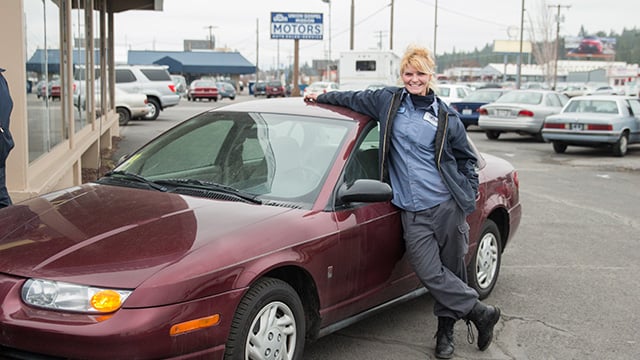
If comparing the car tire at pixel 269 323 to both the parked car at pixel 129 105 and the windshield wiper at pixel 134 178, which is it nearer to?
the windshield wiper at pixel 134 178

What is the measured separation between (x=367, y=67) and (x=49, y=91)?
92.3 feet

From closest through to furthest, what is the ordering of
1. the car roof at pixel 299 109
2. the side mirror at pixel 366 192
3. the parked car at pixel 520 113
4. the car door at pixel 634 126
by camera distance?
1. the side mirror at pixel 366 192
2. the car roof at pixel 299 109
3. the car door at pixel 634 126
4. the parked car at pixel 520 113

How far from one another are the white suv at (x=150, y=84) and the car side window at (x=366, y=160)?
19925 millimetres

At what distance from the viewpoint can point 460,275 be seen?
470 cm

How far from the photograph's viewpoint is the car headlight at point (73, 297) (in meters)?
3.12

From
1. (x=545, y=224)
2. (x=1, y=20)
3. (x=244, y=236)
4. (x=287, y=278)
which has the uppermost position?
(x=1, y=20)

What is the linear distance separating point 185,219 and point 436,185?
157 centimetres

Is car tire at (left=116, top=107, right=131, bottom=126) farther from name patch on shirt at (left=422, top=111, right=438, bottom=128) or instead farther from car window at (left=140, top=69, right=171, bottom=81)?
name patch on shirt at (left=422, top=111, right=438, bottom=128)

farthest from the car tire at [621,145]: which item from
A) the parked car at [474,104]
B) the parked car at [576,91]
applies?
the parked car at [576,91]

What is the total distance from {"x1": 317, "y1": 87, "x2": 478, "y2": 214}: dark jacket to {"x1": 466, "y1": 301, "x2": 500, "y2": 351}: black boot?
63cm

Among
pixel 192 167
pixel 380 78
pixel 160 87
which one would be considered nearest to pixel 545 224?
pixel 192 167

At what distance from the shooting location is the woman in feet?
14.7

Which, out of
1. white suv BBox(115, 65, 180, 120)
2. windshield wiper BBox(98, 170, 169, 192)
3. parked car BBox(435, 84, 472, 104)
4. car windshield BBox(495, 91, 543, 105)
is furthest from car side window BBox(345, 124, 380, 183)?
parked car BBox(435, 84, 472, 104)

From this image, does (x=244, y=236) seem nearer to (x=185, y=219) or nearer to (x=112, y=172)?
(x=185, y=219)
